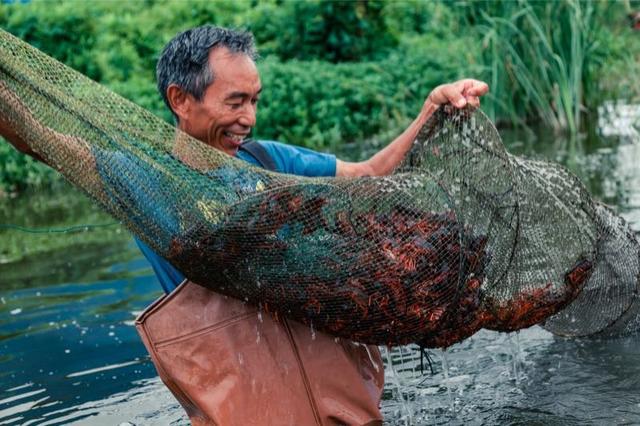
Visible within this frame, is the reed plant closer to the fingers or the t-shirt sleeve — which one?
the t-shirt sleeve

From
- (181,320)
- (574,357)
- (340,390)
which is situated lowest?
(574,357)

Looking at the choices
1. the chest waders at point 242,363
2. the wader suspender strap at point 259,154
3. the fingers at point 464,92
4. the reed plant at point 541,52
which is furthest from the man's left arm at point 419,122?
the reed plant at point 541,52

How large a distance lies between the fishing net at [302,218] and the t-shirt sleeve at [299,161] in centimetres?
50

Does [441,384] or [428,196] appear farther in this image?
[441,384]

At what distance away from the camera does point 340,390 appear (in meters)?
3.31

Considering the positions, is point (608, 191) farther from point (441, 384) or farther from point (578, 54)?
point (441, 384)

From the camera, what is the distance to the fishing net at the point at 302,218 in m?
3.13

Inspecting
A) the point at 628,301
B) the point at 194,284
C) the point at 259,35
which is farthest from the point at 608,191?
the point at 259,35

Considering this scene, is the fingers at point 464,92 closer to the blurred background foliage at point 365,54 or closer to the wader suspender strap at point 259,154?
the wader suspender strap at point 259,154

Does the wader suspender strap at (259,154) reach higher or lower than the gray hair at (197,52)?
lower

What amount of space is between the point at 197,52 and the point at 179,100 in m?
0.22

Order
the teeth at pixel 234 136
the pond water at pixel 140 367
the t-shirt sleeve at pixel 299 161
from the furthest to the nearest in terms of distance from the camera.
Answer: the pond water at pixel 140 367
the t-shirt sleeve at pixel 299 161
the teeth at pixel 234 136

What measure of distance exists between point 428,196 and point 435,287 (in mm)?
290

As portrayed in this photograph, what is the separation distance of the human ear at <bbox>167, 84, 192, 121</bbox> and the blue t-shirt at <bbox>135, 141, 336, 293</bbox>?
0.25 metres
